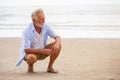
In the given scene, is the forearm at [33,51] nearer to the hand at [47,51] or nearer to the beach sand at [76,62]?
the hand at [47,51]

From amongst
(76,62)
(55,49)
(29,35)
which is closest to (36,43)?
(29,35)

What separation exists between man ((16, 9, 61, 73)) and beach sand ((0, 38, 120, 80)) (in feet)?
0.86

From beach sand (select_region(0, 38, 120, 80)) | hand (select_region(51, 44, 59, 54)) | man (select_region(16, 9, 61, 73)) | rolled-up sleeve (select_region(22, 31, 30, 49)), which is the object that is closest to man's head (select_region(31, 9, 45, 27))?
man (select_region(16, 9, 61, 73))

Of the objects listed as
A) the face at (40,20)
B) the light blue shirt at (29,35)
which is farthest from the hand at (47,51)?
the face at (40,20)

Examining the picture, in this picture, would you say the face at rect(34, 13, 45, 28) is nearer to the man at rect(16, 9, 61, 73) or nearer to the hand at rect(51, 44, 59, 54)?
the man at rect(16, 9, 61, 73)

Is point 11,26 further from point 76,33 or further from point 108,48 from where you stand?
point 108,48

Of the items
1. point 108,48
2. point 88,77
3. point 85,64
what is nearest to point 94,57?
point 85,64

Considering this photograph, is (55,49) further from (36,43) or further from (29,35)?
(29,35)

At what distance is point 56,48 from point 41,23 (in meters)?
0.45

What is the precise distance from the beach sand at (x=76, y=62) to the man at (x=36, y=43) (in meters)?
0.26

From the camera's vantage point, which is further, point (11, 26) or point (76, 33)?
point (11, 26)

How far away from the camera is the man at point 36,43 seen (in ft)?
23.0

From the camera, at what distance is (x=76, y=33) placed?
1386cm

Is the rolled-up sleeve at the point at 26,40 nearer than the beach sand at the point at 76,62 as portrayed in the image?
No
